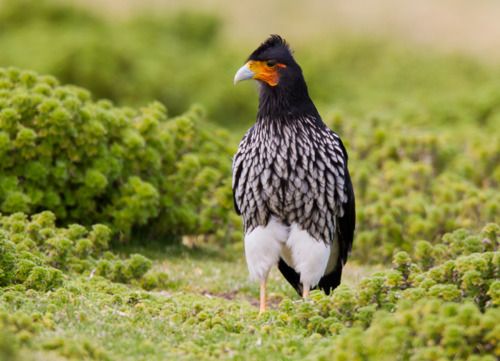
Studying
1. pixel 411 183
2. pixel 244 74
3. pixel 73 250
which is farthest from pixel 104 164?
pixel 411 183

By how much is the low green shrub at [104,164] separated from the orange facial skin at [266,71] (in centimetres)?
226

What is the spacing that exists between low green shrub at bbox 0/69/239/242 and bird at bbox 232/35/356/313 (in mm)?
1773

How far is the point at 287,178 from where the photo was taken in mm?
8406

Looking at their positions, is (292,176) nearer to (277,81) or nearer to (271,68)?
(277,81)

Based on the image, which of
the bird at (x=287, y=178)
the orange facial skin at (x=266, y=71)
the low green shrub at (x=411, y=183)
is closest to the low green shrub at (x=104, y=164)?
the bird at (x=287, y=178)

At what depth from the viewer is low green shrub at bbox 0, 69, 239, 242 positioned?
10062 mm

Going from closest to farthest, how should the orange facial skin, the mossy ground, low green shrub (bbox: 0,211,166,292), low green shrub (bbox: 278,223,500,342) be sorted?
the mossy ground, low green shrub (bbox: 278,223,500,342), the orange facial skin, low green shrub (bbox: 0,211,166,292)

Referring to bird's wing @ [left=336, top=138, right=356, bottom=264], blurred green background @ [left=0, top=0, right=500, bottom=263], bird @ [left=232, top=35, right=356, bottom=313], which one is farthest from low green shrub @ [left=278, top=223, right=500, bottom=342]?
blurred green background @ [left=0, top=0, right=500, bottom=263]

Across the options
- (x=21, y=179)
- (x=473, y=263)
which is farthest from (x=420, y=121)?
(x=473, y=263)

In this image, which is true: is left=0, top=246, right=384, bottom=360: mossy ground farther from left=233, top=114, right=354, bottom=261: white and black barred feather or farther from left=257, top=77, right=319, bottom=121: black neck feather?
left=257, top=77, right=319, bottom=121: black neck feather

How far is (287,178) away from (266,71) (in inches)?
38.7

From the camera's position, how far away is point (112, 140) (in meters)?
10.9

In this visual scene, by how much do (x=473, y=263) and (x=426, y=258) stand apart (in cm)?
259

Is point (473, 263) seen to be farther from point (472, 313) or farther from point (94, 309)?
point (94, 309)
